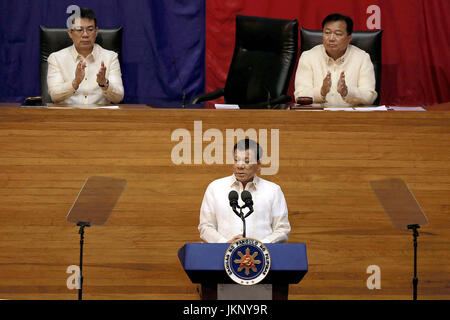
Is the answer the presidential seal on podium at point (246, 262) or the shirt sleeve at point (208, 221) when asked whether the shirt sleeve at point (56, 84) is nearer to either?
the shirt sleeve at point (208, 221)

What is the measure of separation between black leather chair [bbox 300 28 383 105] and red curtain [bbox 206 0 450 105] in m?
0.75

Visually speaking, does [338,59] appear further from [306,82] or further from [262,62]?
[262,62]

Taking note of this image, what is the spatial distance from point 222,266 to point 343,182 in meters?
1.58

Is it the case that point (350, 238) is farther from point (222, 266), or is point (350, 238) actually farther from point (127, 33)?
point (127, 33)

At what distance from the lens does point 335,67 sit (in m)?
5.73

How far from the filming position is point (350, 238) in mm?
4652

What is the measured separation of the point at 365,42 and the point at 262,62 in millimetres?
777

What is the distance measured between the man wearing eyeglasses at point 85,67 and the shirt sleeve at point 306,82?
48.1 inches

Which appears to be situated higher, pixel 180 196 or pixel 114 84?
pixel 114 84

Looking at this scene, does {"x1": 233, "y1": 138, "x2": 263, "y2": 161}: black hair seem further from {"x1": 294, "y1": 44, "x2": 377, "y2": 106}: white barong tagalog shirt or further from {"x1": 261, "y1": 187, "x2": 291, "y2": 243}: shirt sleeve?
{"x1": 294, "y1": 44, "x2": 377, "y2": 106}: white barong tagalog shirt

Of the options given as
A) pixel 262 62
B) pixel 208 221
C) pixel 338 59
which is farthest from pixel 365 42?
pixel 208 221

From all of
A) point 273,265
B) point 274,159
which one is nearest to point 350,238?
point 274,159

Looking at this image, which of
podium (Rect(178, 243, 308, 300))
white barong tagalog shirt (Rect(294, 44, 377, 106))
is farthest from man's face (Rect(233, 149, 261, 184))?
white barong tagalog shirt (Rect(294, 44, 377, 106))

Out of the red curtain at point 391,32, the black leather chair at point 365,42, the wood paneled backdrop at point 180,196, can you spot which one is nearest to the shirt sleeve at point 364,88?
the black leather chair at point 365,42
